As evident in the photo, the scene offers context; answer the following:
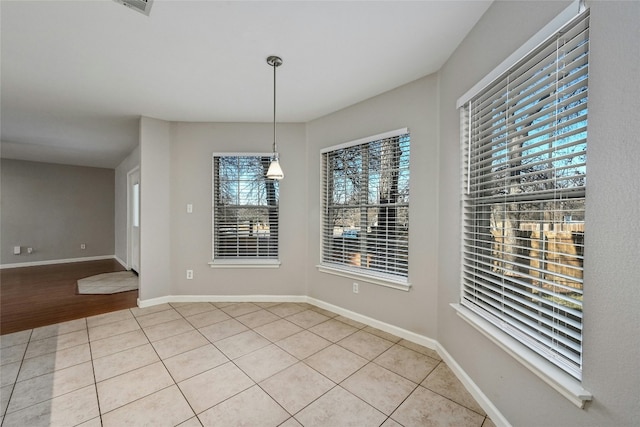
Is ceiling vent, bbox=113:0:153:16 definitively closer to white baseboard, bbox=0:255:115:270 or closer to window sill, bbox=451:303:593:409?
window sill, bbox=451:303:593:409

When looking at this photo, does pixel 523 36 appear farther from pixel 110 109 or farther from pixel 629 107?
pixel 110 109

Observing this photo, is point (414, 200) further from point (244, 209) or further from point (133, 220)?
point (133, 220)

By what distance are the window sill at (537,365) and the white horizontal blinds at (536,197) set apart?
0.13 ft

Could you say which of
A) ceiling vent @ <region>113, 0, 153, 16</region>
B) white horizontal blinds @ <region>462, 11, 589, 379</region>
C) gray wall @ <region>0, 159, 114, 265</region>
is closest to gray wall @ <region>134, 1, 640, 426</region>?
white horizontal blinds @ <region>462, 11, 589, 379</region>

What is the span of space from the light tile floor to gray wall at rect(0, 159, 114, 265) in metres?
4.88

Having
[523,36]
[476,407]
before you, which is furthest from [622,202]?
[476,407]

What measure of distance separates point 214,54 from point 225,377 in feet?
8.51

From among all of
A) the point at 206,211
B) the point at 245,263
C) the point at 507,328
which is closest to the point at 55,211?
the point at 206,211

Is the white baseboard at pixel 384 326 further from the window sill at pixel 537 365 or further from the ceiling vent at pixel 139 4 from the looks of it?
the ceiling vent at pixel 139 4

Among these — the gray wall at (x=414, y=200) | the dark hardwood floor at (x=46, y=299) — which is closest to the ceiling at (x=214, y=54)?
the gray wall at (x=414, y=200)

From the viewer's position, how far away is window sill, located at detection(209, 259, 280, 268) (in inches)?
143

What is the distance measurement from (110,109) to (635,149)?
4505mm

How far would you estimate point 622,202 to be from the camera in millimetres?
935

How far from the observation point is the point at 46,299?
12.7ft
